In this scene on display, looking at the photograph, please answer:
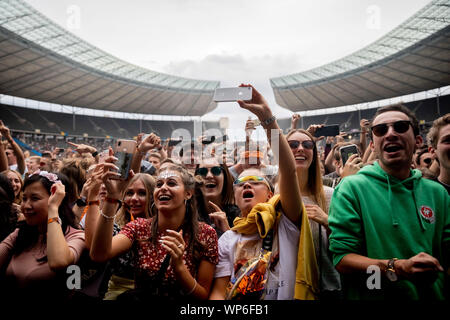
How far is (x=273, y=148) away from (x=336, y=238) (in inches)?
28.8

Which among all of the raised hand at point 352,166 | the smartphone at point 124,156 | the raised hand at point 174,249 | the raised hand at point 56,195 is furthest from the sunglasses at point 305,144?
the raised hand at point 56,195

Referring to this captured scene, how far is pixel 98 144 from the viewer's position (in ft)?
123

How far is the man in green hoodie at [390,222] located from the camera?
1619 mm

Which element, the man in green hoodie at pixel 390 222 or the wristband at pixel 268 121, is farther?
the wristband at pixel 268 121

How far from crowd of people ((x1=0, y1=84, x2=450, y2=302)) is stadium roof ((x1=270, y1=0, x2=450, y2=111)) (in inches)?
917

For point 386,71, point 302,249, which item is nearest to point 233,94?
point 302,249

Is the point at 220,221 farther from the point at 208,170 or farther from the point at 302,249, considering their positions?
the point at 302,249

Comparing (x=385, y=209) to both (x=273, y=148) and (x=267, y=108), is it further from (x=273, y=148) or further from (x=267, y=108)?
(x=267, y=108)

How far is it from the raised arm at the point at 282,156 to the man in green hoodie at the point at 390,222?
0.92ft

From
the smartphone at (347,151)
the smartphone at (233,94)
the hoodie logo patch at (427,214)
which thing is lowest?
the hoodie logo patch at (427,214)

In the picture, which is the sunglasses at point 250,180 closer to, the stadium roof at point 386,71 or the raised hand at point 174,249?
the raised hand at point 174,249

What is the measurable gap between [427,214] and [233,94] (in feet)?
4.83

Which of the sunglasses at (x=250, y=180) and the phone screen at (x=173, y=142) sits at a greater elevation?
the phone screen at (x=173, y=142)
